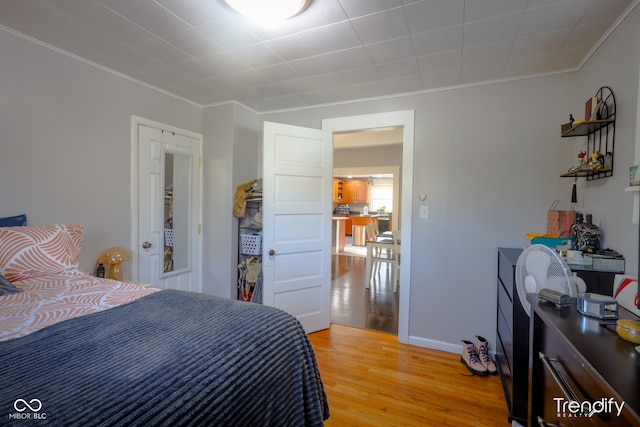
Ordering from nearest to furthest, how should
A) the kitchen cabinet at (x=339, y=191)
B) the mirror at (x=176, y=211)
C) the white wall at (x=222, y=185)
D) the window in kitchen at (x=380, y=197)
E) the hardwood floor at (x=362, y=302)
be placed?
the mirror at (x=176, y=211), the white wall at (x=222, y=185), the hardwood floor at (x=362, y=302), the kitchen cabinet at (x=339, y=191), the window in kitchen at (x=380, y=197)

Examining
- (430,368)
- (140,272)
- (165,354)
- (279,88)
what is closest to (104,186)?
(140,272)

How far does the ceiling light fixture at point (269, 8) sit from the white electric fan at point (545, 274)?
1652mm

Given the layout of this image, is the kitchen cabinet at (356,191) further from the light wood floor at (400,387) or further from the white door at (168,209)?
the light wood floor at (400,387)

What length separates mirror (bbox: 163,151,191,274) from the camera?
2.86 meters

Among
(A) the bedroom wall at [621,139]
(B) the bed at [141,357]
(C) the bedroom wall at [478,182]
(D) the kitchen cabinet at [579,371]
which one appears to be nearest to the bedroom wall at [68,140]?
(B) the bed at [141,357]

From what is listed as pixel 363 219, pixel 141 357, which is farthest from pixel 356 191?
pixel 141 357

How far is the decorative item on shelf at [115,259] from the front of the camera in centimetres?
226

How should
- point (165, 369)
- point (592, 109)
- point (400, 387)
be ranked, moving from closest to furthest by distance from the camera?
1. point (165, 369)
2. point (592, 109)
3. point (400, 387)

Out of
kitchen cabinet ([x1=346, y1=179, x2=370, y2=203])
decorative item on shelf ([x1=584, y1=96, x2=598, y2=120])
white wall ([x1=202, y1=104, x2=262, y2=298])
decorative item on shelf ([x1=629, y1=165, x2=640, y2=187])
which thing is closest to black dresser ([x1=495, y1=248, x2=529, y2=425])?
decorative item on shelf ([x1=629, y1=165, x2=640, y2=187])

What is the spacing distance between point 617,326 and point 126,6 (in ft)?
8.36

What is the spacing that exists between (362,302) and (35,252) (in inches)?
129

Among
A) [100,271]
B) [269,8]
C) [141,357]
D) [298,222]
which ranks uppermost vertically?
[269,8]

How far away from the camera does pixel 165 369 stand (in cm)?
78

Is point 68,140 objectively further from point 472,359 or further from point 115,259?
point 472,359
